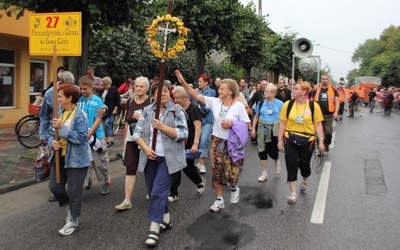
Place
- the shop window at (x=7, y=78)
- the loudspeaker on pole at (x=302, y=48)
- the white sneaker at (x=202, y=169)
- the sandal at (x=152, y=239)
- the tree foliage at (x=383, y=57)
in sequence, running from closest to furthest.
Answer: the sandal at (x=152, y=239) < the white sneaker at (x=202, y=169) < the shop window at (x=7, y=78) < the loudspeaker on pole at (x=302, y=48) < the tree foliage at (x=383, y=57)

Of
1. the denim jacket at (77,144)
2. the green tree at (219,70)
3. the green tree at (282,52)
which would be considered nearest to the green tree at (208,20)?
the denim jacket at (77,144)

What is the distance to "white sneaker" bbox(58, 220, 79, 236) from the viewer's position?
14.2 feet

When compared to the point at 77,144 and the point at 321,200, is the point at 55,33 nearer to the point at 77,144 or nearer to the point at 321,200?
the point at 77,144

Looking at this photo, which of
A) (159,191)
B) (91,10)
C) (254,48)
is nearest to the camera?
(159,191)

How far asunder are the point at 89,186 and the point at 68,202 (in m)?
1.73

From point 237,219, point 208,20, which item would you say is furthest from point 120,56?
point 237,219

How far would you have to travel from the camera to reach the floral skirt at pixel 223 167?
524 centimetres

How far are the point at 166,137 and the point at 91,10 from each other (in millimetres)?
→ 3579

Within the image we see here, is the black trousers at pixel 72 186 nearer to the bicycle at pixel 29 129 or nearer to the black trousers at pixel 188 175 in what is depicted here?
the black trousers at pixel 188 175

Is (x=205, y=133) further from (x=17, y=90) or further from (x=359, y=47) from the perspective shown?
(x=359, y=47)

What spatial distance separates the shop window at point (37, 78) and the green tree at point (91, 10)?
6.37 meters

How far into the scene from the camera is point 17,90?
42.2ft

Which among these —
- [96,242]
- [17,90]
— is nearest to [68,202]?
[96,242]

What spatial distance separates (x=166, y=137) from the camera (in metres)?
4.18
